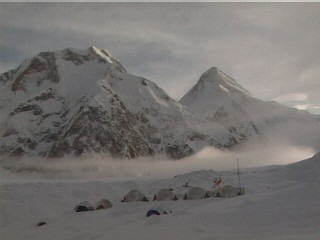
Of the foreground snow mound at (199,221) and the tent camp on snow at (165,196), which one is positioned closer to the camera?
the foreground snow mound at (199,221)

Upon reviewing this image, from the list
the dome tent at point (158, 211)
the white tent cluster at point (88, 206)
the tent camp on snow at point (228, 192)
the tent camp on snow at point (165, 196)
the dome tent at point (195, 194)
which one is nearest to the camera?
the dome tent at point (158, 211)

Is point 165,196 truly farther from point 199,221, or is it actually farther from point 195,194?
point 199,221

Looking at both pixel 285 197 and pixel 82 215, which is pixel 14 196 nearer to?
pixel 82 215

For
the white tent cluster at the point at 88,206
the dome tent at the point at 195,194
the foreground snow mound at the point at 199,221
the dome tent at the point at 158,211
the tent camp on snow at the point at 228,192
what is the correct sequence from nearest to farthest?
the foreground snow mound at the point at 199,221 → the dome tent at the point at 158,211 → the white tent cluster at the point at 88,206 → the dome tent at the point at 195,194 → the tent camp on snow at the point at 228,192

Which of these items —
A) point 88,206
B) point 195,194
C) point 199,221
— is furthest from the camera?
point 195,194

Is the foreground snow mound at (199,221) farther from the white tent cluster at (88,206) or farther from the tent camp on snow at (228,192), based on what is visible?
the white tent cluster at (88,206)

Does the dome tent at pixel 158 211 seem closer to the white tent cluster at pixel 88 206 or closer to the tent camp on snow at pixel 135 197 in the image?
the white tent cluster at pixel 88 206

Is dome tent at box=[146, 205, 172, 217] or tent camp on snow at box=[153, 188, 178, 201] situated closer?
dome tent at box=[146, 205, 172, 217]

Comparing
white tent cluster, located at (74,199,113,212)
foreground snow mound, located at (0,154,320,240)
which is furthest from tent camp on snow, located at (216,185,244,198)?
white tent cluster, located at (74,199,113,212)

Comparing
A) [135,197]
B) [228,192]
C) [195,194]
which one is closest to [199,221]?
[195,194]

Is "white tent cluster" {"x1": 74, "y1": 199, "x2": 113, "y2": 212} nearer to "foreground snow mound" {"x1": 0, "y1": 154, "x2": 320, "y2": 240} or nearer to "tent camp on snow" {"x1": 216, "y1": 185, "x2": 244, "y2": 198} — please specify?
"foreground snow mound" {"x1": 0, "y1": 154, "x2": 320, "y2": 240}

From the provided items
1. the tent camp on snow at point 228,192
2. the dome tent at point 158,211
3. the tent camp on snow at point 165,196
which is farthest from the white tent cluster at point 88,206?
the tent camp on snow at point 228,192

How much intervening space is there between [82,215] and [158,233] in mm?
15738

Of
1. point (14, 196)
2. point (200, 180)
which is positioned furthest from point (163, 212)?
point (200, 180)
